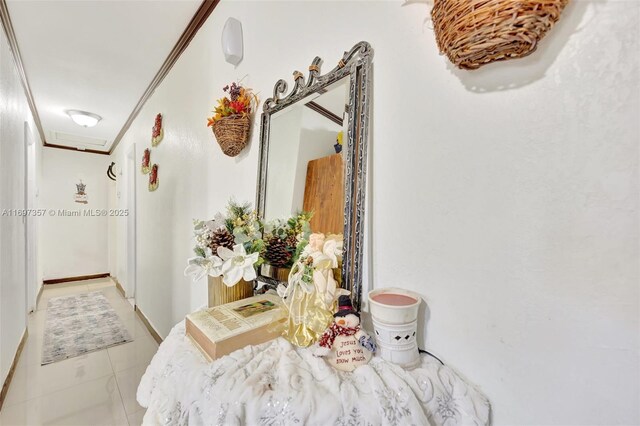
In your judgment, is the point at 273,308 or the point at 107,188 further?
the point at 107,188

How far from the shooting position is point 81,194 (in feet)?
16.0

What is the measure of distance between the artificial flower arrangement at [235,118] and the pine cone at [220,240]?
53 cm

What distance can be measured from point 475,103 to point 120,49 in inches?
101

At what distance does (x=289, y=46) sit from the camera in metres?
1.07

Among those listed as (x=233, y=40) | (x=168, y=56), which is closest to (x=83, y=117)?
(x=168, y=56)

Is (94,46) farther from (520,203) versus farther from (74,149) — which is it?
(74,149)

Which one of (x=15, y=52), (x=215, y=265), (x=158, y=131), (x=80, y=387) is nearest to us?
(x=215, y=265)

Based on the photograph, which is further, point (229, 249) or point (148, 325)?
point (148, 325)

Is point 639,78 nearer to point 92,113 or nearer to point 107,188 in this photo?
point 92,113

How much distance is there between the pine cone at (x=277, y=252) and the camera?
0.98m

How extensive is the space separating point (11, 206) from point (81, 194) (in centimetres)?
355

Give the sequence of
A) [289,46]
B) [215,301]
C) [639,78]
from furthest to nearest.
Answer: [289,46] → [215,301] → [639,78]

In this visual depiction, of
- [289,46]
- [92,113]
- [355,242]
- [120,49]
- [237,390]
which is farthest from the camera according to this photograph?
[92,113]

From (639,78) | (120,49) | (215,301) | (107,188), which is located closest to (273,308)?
(215,301)
